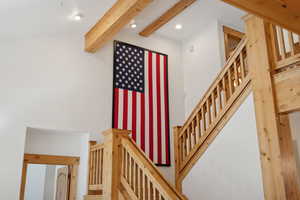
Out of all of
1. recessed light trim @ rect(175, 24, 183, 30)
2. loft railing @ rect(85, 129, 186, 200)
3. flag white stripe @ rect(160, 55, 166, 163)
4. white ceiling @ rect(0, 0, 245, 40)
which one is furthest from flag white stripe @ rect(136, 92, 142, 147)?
loft railing @ rect(85, 129, 186, 200)

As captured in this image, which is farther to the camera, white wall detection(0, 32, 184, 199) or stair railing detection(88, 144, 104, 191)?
white wall detection(0, 32, 184, 199)

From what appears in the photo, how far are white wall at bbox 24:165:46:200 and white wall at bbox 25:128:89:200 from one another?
2.92m

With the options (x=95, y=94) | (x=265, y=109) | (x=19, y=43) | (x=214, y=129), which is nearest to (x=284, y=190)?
(x=265, y=109)

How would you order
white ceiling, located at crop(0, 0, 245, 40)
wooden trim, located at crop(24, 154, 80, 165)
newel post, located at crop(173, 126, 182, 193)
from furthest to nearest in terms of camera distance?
wooden trim, located at crop(24, 154, 80, 165), newel post, located at crop(173, 126, 182, 193), white ceiling, located at crop(0, 0, 245, 40)

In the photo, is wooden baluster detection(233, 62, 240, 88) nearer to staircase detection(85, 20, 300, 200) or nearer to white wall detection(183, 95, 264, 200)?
staircase detection(85, 20, 300, 200)

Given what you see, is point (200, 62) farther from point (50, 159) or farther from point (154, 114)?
point (50, 159)

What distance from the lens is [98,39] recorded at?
609 centimetres

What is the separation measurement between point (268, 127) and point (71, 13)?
4.09 m

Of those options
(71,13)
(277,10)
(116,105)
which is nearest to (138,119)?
(116,105)

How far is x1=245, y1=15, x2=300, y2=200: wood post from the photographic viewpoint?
11.9ft

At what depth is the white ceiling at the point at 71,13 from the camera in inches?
203

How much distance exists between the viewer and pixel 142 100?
7.17 m

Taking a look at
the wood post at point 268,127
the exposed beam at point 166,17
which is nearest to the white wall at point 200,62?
the exposed beam at point 166,17

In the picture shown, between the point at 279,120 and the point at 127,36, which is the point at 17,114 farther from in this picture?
the point at 279,120
